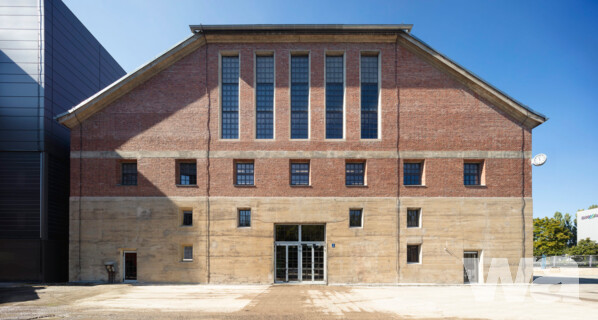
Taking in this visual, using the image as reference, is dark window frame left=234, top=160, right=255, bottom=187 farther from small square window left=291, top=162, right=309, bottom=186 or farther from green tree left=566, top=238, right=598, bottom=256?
green tree left=566, top=238, right=598, bottom=256

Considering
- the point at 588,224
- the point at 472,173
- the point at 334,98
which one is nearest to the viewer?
the point at 472,173

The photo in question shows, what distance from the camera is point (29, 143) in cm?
2178

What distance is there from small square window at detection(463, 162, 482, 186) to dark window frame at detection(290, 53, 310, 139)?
11123 millimetres

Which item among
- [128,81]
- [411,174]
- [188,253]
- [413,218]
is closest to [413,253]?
[413,218]

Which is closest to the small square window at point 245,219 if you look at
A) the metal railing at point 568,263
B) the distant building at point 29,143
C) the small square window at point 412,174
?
the small square window at point 412,174

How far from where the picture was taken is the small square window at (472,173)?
22.1 metres

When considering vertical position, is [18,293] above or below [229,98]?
below

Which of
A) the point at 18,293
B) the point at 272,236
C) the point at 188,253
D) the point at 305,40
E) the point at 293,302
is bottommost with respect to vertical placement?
the point at 18,293

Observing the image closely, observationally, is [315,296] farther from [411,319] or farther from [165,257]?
[165,257]

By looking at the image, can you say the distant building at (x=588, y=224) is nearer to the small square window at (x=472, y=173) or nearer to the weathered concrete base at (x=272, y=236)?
the small square window at (x=472, y=173)

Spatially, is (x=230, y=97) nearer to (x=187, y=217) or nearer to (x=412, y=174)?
(x=187, y=217)

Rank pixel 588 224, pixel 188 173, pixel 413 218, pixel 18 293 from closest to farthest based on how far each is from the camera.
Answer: pixel 18 293 < pixel 413 218 < pixel 188 173 < pixel 588 224

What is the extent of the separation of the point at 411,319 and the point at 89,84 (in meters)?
29.8

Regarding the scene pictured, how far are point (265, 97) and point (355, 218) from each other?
10.2 m
